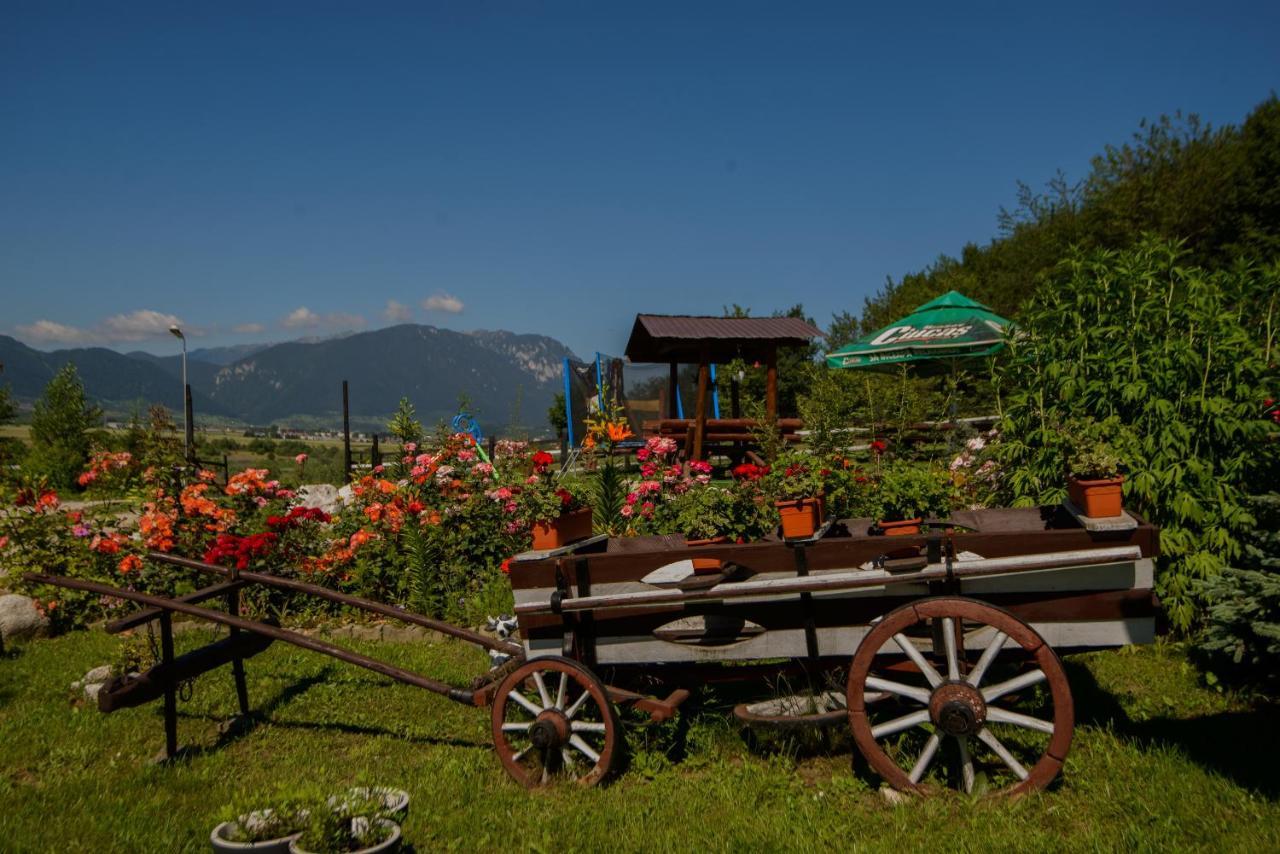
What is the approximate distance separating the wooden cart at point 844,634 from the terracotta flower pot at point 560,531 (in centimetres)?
13

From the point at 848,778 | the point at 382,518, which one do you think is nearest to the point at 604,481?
the point at 382,518

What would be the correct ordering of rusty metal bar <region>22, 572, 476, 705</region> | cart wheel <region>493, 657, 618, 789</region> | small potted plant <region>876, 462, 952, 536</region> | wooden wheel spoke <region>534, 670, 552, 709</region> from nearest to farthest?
cart wheel <region>493, 657, 618, 789</region>, wooden wheel spoke <region>534, 670, 552, 709</region>, rusty metal bar <region>22, 572, 476, 705</region>, small potted plant <region>876, 462, 952, 536</region>

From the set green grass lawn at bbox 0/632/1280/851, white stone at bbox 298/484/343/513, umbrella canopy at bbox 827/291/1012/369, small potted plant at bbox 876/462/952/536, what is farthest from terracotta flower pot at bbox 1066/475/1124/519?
white stone at bbox 298/484/343/513

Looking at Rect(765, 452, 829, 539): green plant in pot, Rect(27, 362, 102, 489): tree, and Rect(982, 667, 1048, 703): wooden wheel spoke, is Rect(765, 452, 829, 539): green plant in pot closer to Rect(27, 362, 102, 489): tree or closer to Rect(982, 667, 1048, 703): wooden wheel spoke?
Rect(982, 667, 1048, 703): wooden wheel spoke

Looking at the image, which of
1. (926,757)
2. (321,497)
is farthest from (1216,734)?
(321,497)

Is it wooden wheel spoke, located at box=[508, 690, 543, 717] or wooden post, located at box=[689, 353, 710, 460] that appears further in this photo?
wooden post, located at box=[689, 353, 710, 460]

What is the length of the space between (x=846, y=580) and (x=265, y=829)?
208 centimetres

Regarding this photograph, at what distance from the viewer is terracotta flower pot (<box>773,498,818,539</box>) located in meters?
3.41

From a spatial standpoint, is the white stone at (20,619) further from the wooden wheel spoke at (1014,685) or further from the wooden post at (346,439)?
the wooden wheel spoke at (1014,685)

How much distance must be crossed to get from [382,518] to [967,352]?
321 inches

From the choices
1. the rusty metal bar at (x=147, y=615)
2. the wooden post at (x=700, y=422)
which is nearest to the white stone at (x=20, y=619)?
the rusty metal bar at (x=147, y=615)

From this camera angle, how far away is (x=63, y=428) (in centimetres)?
2023

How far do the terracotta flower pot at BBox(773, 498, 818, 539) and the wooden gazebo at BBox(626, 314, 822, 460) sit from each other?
344 inches

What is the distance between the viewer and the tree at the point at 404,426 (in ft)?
25.8
